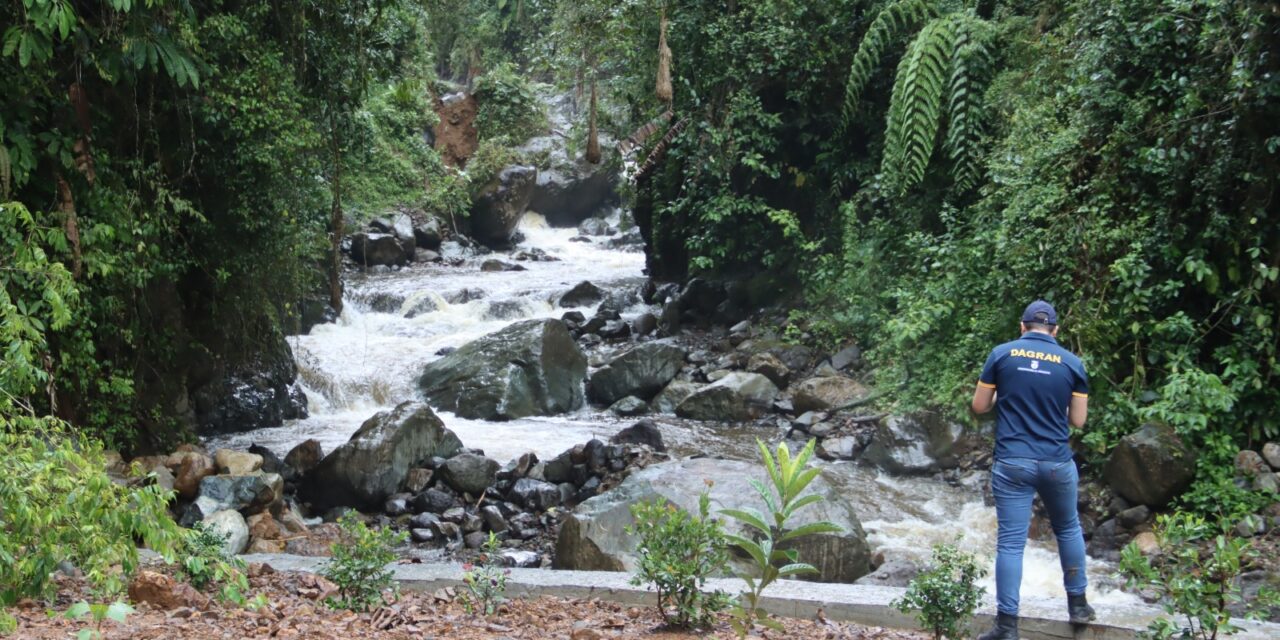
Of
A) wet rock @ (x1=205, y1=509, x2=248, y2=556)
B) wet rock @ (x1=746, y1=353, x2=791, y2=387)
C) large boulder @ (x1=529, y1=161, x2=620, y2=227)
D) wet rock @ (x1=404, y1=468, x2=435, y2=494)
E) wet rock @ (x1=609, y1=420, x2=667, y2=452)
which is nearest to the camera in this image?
wet rock @ (x1=205, y1=509, x2=248, y2=556)

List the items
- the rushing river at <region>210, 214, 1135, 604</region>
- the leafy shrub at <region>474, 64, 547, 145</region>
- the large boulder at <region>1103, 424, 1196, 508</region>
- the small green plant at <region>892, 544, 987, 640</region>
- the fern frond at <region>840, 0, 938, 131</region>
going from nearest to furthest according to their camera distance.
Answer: the small green plant at <region>892, 544, 987, 640</region>
the large boulder at <region>1103, 424, 1196, 508</region>
the rushing river at <region>210, 214, 1135, 604</region>
the fern frond at <region>840, 0, 938, 131</region>
the leafy shrub at <region>474, 64, 547, 145</region>

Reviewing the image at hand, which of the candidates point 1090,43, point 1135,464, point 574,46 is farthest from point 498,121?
point 1135,464

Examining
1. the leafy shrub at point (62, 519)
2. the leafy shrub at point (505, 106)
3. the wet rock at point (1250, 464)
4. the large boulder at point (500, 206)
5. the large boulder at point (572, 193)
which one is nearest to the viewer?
the leafy shrub at point (62, 519)

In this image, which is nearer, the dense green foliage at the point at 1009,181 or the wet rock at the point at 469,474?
the dense green foliage at the point at 1009,181

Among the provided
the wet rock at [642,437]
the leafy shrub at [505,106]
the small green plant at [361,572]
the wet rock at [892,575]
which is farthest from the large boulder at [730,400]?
the leafy shrub at [505,106]

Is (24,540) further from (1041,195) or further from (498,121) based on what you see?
(498,121)

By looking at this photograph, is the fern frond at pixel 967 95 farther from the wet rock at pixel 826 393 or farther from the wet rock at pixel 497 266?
the wet rock at pixel 497 266

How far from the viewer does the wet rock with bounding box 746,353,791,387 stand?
1343cm

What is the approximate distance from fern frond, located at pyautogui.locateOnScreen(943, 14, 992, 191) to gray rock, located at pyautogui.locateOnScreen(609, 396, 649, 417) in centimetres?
523

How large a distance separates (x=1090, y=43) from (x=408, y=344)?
11.2m

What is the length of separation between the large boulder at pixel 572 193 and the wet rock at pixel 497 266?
6.08 metres

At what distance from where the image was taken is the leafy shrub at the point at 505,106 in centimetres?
2850

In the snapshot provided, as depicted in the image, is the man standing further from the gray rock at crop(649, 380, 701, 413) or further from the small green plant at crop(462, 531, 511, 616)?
the gray rock at crop(649, 380, 701, 413)

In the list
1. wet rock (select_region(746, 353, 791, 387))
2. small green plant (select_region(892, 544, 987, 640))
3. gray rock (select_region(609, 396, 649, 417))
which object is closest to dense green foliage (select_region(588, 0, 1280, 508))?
wet rock (select_region(746, 353, 791, 387))
